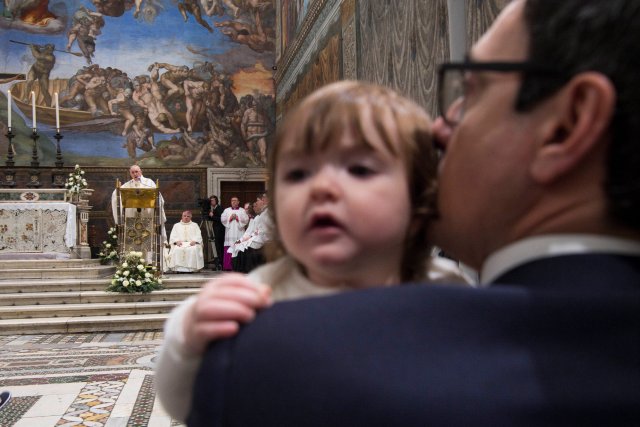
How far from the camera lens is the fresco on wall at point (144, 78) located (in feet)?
62.2

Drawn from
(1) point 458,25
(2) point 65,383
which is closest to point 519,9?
(1) point 458,25

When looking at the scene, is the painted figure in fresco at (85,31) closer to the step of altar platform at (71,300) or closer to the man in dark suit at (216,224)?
the man in dark suit at (216,224)

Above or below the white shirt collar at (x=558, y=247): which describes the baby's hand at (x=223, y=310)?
below

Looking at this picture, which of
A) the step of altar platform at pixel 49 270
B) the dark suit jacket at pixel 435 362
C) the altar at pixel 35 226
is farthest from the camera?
the altar at pixel 35 226

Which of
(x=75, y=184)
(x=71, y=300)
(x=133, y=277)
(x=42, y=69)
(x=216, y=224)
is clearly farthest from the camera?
(x=42, y=69)

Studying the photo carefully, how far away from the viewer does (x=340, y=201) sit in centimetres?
87

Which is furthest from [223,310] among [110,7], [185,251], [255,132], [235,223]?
[110,7]

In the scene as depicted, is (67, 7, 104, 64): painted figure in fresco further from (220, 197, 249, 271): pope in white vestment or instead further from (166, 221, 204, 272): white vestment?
(220, 197, 249, 271): pope in white vestment

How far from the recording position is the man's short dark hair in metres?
0.70

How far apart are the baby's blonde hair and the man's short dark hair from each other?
0.23 m

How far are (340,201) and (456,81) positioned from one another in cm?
26

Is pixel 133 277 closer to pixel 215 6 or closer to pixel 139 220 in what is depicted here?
pixel 139 220

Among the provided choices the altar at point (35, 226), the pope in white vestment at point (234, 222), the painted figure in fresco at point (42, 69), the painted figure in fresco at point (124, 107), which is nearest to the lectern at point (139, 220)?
the altar at point (35, 226)

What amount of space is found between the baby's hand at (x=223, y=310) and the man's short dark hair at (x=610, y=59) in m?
0.44
